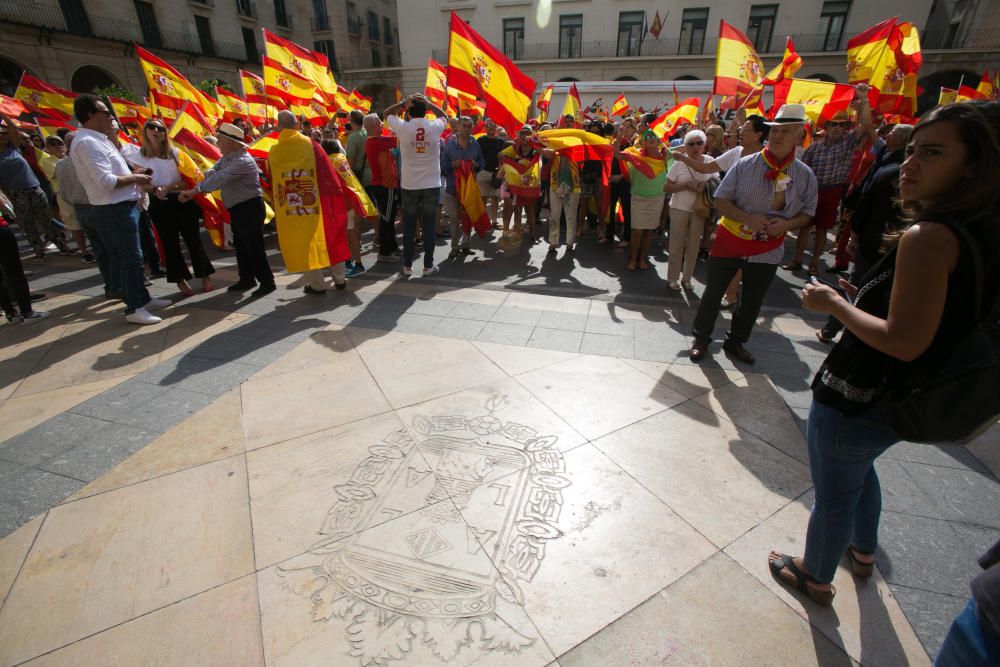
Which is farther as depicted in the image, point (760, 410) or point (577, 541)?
point (760, 410)

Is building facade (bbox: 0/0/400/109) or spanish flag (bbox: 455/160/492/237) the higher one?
building facade (bbox: 0/0/400/109)

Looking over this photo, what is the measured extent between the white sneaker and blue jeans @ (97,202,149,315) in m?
0.05

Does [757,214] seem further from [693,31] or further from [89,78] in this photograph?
[89,78]

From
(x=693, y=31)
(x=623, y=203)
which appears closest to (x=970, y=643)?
(x=623, y=203)

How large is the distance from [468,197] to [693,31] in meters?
28.7

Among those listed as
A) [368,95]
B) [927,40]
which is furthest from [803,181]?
[368,95]

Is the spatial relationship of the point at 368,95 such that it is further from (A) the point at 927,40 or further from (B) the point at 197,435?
(B) the point at 197,435

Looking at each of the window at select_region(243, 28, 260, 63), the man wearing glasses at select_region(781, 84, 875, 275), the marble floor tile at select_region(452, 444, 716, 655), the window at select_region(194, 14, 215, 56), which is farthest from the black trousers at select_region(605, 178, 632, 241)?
the window at select_region(243, 28, 260, 63)

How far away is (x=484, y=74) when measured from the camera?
596 centimetres

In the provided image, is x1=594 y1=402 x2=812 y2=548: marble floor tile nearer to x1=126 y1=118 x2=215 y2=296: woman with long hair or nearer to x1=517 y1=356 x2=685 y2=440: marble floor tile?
x1=517 y1=356 x2=685 y2=440: marble floor tile

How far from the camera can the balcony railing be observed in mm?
20297

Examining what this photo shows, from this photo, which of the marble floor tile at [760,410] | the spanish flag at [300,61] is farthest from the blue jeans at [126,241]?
the marble floor tile at [760,410]

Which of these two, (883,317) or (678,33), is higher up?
(678,33)

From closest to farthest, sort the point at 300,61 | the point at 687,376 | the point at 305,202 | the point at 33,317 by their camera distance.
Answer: the point at 687,376
the point at 33,317
the point at 305,202
the point at 300,61
